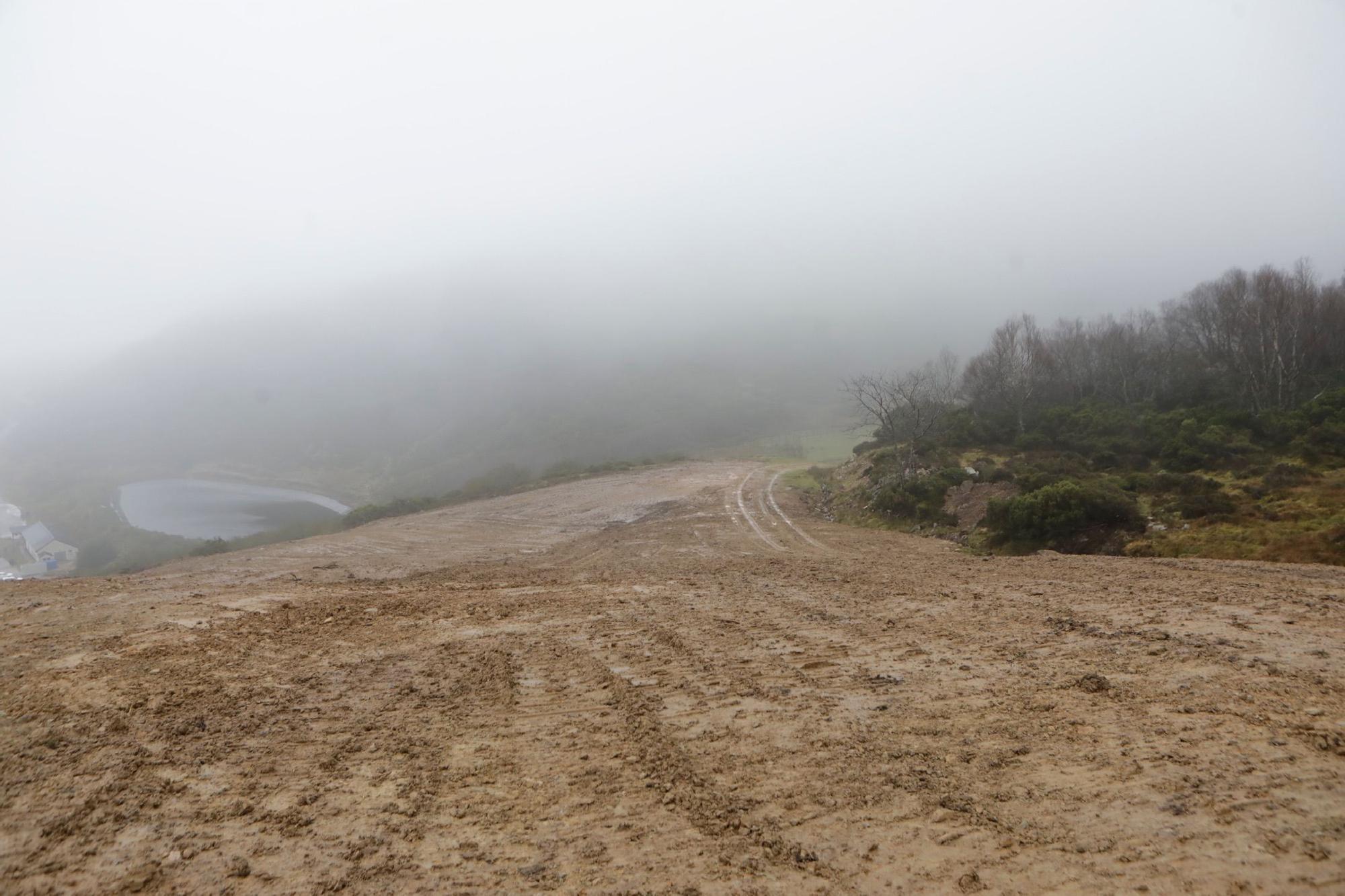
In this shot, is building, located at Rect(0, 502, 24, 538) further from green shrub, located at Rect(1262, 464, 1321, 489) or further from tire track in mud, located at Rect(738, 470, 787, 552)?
green shrub, located at Rect(1262, 464, 1321, 489)

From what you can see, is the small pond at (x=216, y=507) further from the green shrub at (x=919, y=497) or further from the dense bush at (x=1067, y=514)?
the dense bush at (x=1067, y=514)

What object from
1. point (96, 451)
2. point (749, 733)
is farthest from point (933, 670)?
point (96, 451)

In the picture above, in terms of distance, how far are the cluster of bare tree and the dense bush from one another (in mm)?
9463

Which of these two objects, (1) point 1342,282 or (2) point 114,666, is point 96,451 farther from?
(1) point 1342,282

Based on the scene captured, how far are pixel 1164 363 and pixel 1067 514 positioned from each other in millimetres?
31164

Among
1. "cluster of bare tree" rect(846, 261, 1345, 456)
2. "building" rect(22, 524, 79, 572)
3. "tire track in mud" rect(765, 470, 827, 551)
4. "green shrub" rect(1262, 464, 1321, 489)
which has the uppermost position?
"cluster of bare tree" rect(846, 261, 1345, 456)

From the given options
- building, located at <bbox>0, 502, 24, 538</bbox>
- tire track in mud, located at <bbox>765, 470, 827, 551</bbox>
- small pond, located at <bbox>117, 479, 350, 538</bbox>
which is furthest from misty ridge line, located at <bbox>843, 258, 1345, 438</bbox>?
building, located at <bbox>0, 502, 24, 538</bbox>

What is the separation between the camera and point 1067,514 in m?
14.9

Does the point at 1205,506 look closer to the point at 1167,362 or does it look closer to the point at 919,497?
the point at 919,497

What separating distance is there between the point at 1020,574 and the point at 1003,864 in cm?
855

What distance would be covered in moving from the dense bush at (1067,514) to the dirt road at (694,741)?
182 inches

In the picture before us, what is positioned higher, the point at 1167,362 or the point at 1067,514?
the point at 1167,362

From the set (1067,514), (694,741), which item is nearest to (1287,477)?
(1067,514)

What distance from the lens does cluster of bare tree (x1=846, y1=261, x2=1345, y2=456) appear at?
28578 mm
